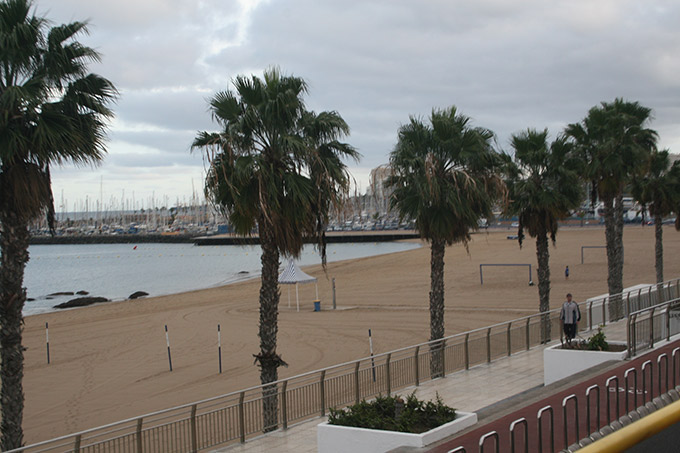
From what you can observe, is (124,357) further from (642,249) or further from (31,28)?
(642,249)

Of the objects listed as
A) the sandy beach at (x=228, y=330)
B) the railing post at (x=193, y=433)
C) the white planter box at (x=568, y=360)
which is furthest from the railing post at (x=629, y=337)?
the sandy beach at (x=228, y=330)

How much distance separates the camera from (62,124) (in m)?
11.6

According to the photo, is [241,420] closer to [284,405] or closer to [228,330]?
[284,405]

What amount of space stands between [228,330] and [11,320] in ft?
75.5

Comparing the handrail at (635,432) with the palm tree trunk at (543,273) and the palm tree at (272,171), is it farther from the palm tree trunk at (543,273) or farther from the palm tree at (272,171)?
the palm tree trunk at (543,273)

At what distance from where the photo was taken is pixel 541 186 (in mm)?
23969

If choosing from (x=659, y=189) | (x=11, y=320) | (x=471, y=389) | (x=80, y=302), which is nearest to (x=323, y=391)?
(x=471, y=389)

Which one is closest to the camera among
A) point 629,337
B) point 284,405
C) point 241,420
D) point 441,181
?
point 241,420

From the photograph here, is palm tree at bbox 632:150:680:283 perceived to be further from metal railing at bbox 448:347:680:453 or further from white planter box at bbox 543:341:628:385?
metal railing at bbox 448:347:680:453

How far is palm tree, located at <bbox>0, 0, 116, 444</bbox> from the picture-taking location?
11031 mm

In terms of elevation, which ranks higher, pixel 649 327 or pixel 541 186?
pixel 541 186

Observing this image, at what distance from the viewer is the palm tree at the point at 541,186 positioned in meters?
23.6

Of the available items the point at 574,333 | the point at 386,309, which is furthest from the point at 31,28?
the point at 386,309

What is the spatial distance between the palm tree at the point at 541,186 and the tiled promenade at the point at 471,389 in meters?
5.05
